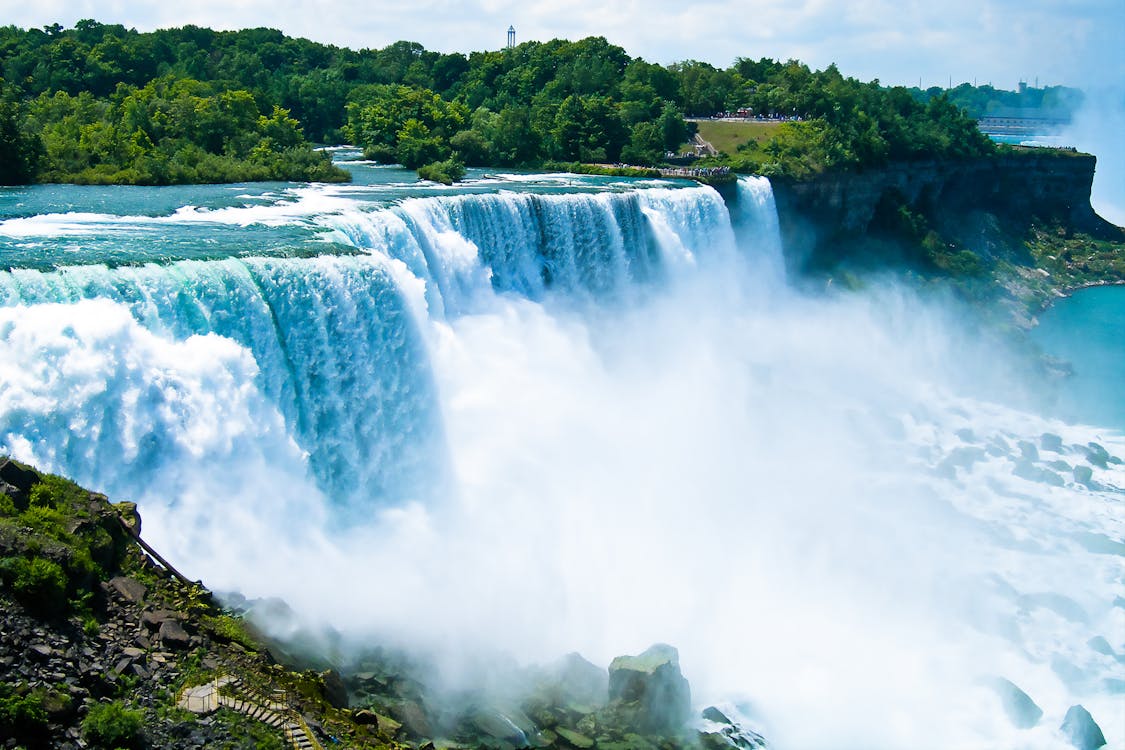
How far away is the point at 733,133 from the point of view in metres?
52.2

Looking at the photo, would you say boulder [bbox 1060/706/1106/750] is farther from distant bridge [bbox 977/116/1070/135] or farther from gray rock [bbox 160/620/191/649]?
distant bridge [bbox 977/116/1070/135]

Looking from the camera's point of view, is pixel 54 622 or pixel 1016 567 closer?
pixel 54 622

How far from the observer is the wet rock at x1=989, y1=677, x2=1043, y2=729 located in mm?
16000

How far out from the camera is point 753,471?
2398 cm

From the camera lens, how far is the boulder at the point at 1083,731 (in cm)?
1552

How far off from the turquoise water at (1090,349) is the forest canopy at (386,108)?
32.8 feet

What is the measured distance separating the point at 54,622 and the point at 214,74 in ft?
160

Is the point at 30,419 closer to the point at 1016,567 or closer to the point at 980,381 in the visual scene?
the point at 1016,567

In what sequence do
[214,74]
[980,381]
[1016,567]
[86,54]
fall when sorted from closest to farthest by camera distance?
[1016,567] < [980,381] < [86,54] < [214,74]

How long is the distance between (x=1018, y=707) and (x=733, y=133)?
39747 mm

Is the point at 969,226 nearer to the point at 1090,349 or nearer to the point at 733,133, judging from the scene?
the point at 733,133

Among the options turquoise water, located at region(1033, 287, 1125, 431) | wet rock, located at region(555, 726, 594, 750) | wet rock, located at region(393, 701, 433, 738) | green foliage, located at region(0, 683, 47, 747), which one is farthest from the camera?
turquoise water, located at region(1033, 287, 1125, 431)

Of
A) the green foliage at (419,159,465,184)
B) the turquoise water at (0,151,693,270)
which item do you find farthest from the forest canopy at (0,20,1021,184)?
the turquoise water at (0,151,693,270)

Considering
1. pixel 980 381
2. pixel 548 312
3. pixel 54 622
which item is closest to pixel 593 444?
pixel 548 312
